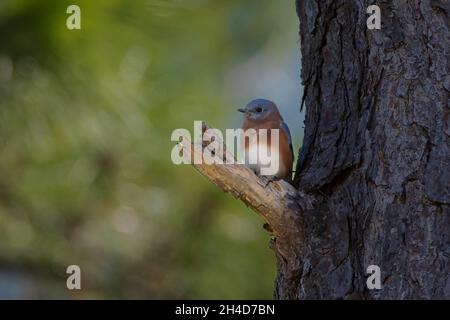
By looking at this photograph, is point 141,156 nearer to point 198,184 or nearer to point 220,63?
point 198,184

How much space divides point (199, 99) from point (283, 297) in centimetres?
202

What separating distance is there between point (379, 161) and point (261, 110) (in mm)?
1050

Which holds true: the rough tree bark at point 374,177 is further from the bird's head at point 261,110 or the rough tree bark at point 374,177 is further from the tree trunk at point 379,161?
the bird's head at point 261,110

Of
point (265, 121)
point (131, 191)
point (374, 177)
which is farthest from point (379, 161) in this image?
point (131, 191)

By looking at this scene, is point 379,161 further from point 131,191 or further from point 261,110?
point 131,191

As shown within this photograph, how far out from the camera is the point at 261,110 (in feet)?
11.2

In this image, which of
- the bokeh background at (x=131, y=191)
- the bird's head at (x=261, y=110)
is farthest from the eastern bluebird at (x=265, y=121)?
the bokeh background at (x=131, y=191)

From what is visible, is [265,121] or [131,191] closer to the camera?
[265,121]

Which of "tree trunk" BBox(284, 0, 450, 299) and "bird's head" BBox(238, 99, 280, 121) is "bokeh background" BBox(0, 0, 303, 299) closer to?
"bird's head" BBox(238, 99, 280, 121)

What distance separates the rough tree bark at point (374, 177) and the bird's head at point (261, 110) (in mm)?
805

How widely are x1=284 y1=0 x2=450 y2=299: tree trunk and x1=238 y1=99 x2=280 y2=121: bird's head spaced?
2.55 ft

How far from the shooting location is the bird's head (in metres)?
3.40

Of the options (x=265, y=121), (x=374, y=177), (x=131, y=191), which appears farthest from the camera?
(x=131, y=191)

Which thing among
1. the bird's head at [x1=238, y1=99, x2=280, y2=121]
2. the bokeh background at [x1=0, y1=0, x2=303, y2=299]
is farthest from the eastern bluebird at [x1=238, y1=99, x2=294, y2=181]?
the bokeh background at [x1=0, y1=0, x2=303, y2=299]
